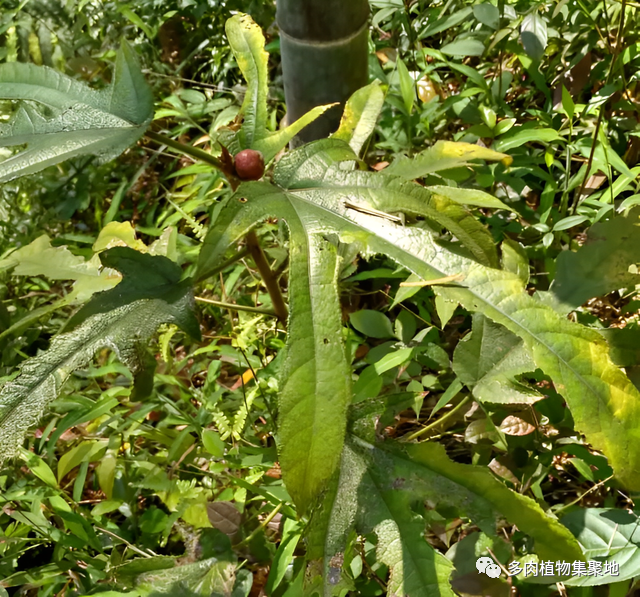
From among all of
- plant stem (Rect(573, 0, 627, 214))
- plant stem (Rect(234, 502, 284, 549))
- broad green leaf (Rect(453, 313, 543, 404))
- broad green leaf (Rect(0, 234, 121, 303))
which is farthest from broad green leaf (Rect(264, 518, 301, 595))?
plant stem (Rect(573, 0, 627, 214))

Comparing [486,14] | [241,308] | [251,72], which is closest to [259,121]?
[251,72]

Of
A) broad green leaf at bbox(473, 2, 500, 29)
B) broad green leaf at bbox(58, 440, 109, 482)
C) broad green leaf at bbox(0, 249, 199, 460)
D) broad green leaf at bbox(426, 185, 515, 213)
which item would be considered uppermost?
broad green leaf at bbox(473, 2, 500, 29)

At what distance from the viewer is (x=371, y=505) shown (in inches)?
26.0

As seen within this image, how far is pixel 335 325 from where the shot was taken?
50 centimetres

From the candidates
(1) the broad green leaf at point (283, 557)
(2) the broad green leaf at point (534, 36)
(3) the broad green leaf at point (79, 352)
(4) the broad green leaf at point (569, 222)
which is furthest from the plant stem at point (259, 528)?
(2) the broad green leaf at point (534, 36)

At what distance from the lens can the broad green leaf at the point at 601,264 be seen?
779mm

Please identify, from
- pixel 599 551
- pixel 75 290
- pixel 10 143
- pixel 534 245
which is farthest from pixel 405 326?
pixel 10 143

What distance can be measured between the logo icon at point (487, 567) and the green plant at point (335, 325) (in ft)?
0.35

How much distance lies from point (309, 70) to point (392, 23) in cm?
64

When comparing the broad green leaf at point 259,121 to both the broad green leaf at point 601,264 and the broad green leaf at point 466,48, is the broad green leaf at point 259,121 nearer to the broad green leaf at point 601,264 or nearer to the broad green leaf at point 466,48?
the broad green leaf at point 601,264

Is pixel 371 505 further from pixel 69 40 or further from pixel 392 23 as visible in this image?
pixel 69 40

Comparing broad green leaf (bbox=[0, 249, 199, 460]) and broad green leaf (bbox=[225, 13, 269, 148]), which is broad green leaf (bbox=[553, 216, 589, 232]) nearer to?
broad green leaf (bbox=[225, 13, 269, 148])

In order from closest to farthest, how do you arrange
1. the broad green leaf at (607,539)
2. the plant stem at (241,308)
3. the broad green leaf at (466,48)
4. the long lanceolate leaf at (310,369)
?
the long lanceolate leaf at (310,369)
the broad green leaf at (607,539)
the plant stem at (241,308)
the broad green leaf at (466,48)

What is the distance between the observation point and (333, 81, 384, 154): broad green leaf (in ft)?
2.66
